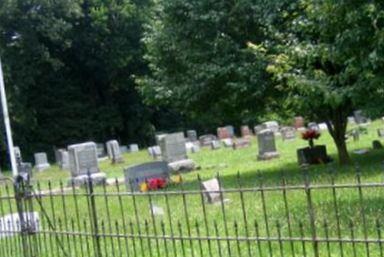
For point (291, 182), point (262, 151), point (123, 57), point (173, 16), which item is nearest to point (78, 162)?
point (262, 151)

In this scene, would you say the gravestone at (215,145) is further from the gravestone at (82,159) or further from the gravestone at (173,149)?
the gravestone at (82,159)

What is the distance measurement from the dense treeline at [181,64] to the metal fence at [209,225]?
1.82 meters

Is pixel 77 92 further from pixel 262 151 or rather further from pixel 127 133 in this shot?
pixel 262 151

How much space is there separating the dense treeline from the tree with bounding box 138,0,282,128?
0.03 meters

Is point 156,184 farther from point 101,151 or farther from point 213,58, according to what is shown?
point 101,151

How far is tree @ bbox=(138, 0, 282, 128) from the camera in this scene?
58.2 feet

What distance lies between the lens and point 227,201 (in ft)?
41.2

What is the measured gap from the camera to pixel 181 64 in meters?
19.7

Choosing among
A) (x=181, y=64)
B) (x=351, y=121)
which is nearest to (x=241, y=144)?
(x=351, y=121)

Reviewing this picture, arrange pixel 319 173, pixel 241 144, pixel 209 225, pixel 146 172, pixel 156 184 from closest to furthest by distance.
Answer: pixel 209 225 < pixel 319 173 < pixel 156 184 < pixel 146 172 < pixel 241 144

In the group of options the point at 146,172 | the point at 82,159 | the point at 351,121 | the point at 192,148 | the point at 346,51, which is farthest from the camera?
the point at 351,121

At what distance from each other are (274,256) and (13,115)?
3648cm

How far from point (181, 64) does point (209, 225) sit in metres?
9.72

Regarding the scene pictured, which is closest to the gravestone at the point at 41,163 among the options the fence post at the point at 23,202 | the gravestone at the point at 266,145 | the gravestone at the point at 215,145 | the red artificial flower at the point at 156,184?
the gravestone at the point at 215,145
